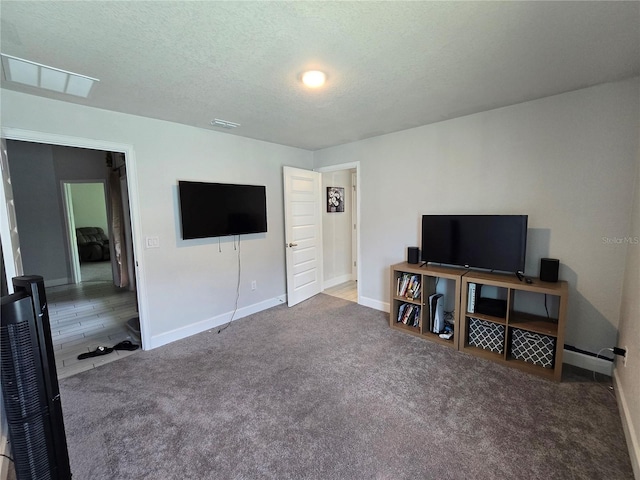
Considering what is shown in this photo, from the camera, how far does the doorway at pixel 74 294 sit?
3.02 m

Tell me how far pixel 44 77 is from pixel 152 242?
1.52 metres

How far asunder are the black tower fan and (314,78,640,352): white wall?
10.8 ft

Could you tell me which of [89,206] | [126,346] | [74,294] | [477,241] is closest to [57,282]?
[74,294]

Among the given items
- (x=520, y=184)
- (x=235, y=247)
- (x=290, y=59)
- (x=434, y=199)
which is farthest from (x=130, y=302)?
(x=520, y=184)

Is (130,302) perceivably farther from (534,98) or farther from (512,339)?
(534,98)

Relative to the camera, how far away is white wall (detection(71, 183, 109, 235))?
7.94 metres

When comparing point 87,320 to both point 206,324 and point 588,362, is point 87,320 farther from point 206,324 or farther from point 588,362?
point 588,362

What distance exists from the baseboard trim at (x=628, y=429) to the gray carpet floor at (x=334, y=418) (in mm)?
48

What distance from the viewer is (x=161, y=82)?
6.59 feet

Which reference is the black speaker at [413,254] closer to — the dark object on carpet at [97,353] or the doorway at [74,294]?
the doorway at [74,294]

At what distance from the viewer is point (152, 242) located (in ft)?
9.37

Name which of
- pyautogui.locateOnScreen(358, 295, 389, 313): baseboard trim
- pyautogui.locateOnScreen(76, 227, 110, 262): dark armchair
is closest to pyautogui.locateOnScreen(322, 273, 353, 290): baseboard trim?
pyautogui.locateOnScreen(358, 295, 389, 313): baseboard trim

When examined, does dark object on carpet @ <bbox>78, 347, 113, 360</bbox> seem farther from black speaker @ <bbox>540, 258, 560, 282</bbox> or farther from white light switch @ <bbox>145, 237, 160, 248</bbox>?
black speaker @ <bbox>540, 258, 560, 282</bbox>

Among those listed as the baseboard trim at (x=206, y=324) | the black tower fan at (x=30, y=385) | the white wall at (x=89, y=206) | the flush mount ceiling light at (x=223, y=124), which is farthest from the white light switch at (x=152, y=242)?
the white wall at (x=89, y=206)
